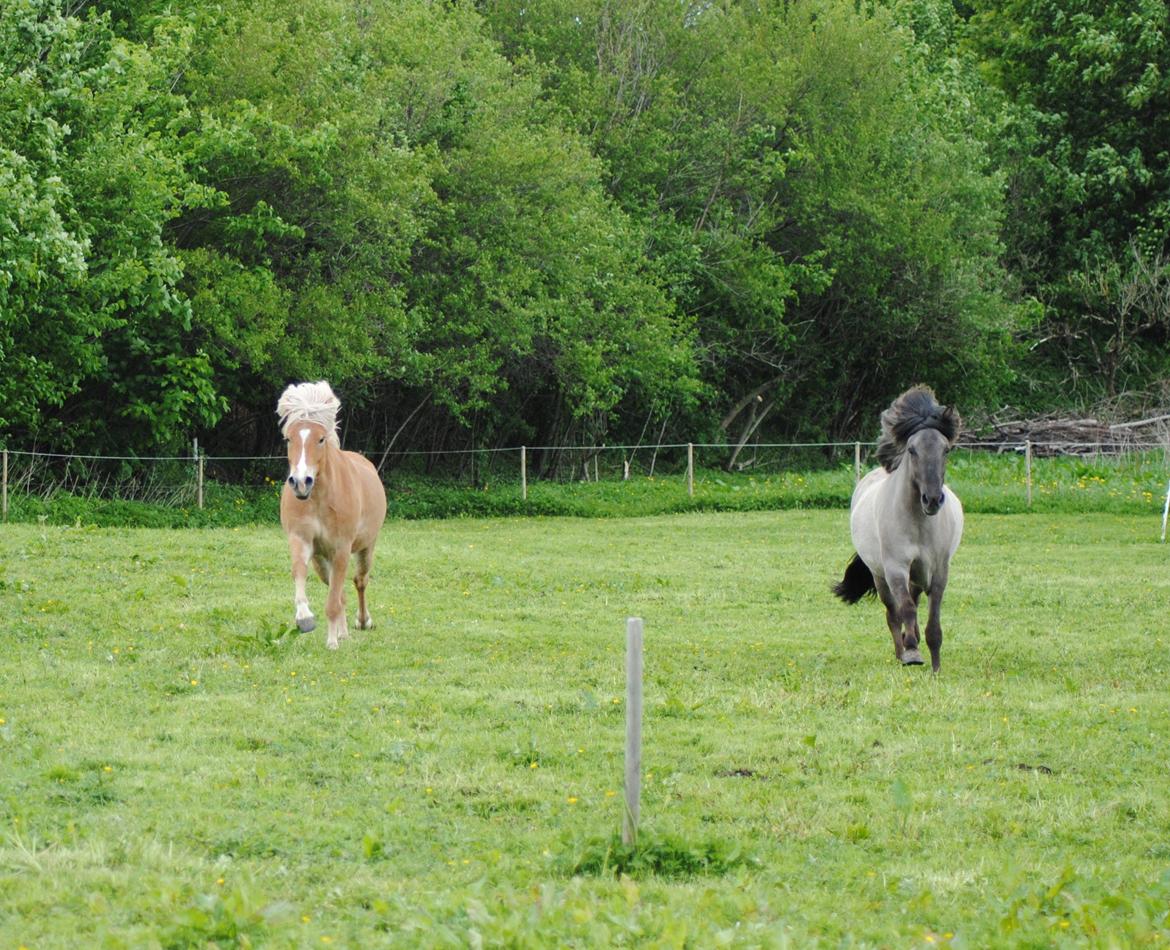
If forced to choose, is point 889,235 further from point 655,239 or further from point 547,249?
point 547,249

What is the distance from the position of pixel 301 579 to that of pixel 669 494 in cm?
2020

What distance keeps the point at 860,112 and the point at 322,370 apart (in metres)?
18.5

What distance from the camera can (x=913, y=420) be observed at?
471 inches

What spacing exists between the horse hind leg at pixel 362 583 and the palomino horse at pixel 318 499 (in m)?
0.61

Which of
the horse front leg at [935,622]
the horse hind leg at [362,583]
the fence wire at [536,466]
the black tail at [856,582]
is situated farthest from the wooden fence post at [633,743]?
the fence wire at [536,466]

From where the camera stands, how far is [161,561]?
721 inches

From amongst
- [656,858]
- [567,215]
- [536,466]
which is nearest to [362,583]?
[656,858]

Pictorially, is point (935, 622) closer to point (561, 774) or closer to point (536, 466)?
point (561, 774)

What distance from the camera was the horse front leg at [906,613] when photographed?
1184cm

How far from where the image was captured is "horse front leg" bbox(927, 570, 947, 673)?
38.1ft

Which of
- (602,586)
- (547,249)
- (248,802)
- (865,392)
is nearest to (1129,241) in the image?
(865,392)

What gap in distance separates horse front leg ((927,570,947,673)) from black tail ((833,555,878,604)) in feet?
5.21

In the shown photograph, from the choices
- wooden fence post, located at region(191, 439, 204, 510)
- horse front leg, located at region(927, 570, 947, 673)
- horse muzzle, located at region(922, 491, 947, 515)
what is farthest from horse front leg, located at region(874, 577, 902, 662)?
wooden fence post, located at region(191, 439, 204, 510)

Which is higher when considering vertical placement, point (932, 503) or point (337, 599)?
point (932, 503)
